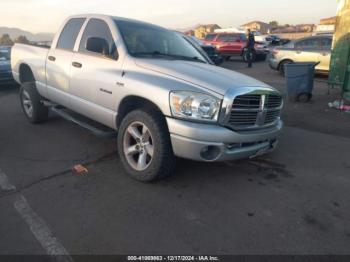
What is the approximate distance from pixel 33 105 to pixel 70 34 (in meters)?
1.61

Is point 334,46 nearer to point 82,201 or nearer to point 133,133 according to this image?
point 133,133

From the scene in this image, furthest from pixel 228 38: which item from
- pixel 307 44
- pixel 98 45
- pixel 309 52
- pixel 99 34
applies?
pixel 98 45

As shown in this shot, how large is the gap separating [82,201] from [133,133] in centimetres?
96

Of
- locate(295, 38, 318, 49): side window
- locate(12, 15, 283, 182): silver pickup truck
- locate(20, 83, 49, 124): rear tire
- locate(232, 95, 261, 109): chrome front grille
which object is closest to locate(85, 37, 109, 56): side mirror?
locate(12, 15, 283, 182): silver pickup truck

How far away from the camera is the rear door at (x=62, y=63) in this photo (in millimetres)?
4988

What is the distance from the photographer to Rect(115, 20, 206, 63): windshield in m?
4.30

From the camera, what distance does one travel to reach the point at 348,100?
27.2ft

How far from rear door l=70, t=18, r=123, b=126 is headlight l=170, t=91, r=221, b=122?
40.1 inches

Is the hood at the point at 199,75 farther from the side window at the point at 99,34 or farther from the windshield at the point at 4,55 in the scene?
the windshield at the point at 4,55

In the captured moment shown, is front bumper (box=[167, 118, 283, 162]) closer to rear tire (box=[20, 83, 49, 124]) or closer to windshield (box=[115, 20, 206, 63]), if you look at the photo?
windshield (box=[115, 20, 206, 63])

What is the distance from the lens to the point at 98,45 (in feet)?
14.2

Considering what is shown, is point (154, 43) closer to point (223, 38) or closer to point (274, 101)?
point (274, 101)

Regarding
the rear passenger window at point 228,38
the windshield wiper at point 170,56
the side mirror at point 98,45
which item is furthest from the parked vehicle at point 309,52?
the side mirror at point 98,45

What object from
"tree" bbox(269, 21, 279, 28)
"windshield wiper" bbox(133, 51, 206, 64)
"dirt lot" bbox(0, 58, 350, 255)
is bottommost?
"dirt lot" bbox(0, 58, 350, 255)
